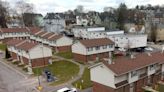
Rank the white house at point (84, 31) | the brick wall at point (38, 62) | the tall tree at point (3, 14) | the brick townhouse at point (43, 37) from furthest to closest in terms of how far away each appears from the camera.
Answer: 1. the tall tree at point (3, 14)
2. the white house at point (84, 31)
3. the brick townhouse at point (43, 37)
4. the brick wall at point (38, 62)

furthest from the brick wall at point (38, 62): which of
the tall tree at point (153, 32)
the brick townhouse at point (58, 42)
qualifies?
the tall tree at point (153, 32)

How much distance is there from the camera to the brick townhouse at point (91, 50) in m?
45.6

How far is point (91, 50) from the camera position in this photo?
4619 cm

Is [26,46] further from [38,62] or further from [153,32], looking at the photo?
[153,32]

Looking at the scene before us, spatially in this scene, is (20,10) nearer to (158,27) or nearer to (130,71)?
(158,27)

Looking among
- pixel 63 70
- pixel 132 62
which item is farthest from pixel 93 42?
pixel 132 62

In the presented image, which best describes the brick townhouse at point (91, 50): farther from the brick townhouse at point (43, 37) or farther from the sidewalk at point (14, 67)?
the sidewalk at point (14, 67)

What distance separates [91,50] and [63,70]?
923 centimetres

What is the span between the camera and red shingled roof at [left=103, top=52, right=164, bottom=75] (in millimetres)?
25903

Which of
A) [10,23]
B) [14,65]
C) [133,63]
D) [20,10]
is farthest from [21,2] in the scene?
[133,63]

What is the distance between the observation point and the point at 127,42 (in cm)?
5794

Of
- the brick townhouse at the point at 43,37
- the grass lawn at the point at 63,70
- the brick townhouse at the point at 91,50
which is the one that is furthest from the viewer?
the brick townhouse at the point at 43,37

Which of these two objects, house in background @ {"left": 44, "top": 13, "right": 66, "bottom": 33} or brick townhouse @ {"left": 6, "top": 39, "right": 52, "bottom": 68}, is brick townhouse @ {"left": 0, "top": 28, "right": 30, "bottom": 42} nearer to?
house in background @ {"left": 44, "top": 13, "right": 66, "bottom": 33}

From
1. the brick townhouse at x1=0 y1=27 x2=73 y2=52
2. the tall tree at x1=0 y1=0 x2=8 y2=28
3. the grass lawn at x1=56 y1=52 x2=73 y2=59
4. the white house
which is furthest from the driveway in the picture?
the tall tree at x1=0 y1=0 x2=8 y2=28
